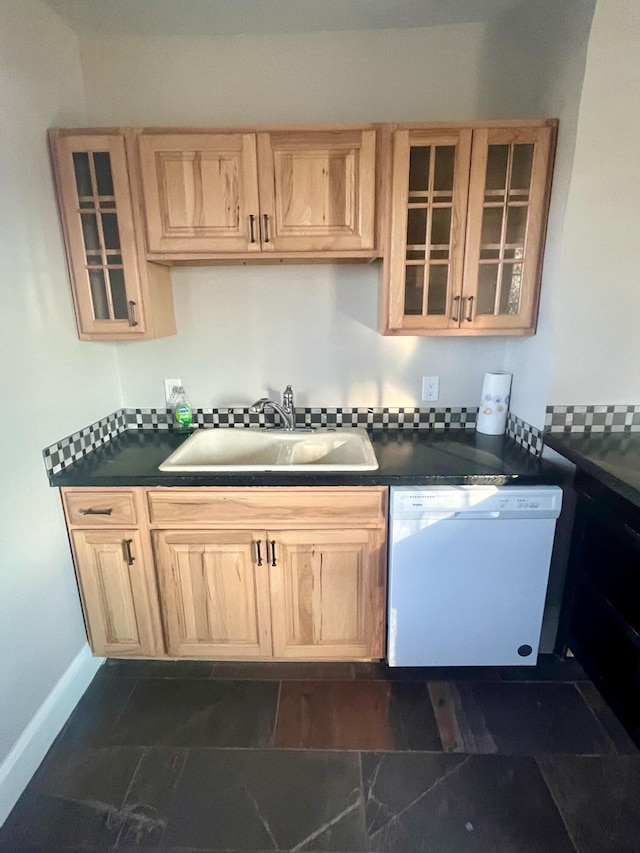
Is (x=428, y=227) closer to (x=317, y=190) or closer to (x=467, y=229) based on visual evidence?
(x=467, y=229)

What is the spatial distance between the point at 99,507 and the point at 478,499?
1482mm

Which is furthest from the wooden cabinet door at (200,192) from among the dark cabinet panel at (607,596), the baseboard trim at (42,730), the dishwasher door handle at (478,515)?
the baseboard trim at (42,730)

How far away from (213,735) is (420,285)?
1946 millimetres

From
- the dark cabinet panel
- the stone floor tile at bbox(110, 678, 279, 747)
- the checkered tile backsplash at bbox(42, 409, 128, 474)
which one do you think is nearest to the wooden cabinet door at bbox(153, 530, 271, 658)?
the stone floor tile at bbox(110, 678, 279, 747)

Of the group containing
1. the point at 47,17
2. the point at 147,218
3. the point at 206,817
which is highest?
the point at 47,17

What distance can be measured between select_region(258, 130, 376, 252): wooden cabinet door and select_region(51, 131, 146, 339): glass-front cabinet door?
56 cm

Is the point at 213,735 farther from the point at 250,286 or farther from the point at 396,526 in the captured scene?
the point at 250,286

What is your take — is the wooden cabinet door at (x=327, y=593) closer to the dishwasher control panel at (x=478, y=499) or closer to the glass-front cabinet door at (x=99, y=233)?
the dishwasher control panel at (x=478, y=499)

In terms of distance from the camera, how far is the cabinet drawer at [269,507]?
67.1 inches

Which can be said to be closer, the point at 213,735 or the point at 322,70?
the point at 213,735

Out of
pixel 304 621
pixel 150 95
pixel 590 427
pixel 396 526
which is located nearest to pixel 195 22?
pixel 150 95

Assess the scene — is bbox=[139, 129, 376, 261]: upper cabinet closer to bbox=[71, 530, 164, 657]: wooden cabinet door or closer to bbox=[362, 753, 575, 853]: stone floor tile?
bbox=[71, 530, 164, 657]: wooden cabinet door

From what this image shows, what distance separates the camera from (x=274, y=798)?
57.2 inches

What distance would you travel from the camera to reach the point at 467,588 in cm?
176
